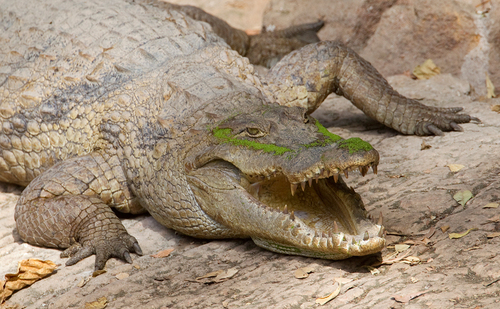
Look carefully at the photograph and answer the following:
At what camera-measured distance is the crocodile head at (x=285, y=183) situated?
2.92 metres

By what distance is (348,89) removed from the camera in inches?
193

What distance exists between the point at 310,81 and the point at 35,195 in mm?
2623

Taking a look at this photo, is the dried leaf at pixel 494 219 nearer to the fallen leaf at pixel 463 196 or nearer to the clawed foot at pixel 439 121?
the fallen leaf at pixel 463 196

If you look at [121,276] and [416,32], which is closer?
[121,276]

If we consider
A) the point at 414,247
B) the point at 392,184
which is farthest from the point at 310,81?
the point at 414,247

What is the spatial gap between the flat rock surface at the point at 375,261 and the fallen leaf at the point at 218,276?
3cm

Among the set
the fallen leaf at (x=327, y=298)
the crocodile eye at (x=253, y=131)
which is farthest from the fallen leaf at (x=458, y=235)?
the crocodile eye at (x=253, y=131)

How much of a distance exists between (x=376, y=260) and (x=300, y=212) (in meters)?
0.58

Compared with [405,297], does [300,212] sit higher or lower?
higher

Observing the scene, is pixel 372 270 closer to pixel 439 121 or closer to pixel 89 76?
pixel 439 121

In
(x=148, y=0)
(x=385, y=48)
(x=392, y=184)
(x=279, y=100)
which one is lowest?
(x=392, y=184)

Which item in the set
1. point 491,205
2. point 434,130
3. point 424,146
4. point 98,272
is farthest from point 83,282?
point 434,130

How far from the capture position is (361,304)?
8.74ft

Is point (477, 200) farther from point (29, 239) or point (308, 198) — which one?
point (29, 239)
